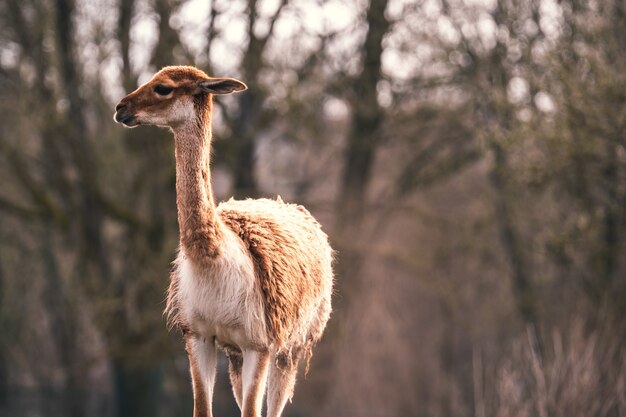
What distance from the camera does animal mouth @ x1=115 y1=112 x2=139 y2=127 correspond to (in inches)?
217

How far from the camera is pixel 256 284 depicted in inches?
234

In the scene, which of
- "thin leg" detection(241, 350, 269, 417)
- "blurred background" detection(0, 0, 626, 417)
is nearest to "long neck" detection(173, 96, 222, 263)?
"thin leg" detection(241, 350, 269, 417)

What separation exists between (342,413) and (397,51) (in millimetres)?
9347

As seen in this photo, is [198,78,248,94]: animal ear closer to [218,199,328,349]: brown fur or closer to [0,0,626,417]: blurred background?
[218,199,328,349]: brown fur

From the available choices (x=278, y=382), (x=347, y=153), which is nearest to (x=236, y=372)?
(x=278, y=382)

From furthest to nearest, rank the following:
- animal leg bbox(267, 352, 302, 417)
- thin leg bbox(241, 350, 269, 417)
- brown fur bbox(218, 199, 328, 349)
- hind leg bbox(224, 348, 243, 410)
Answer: animal leg bbox(267, 352, 302, 417) < hind leg bbox(224, 348, 243, 410) < brown fur bbox(218, 199, 328, 349) < thin leg bbox(241, 350, 269, 417)

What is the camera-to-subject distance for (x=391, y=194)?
2041cm

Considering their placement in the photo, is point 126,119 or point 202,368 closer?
point 126,119

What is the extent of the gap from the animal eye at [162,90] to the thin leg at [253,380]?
157 cm

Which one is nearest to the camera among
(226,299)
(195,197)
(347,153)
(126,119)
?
(126,119)

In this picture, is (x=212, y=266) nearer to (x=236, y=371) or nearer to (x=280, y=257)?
(x=280, y=257)

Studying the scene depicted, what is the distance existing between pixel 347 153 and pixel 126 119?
14.7 m

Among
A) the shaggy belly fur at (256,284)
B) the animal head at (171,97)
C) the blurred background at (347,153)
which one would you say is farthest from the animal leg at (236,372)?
the blurred background at (347,153)

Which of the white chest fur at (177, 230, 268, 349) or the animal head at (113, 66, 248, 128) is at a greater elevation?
the animal head at (113, 66, 248, 128)
